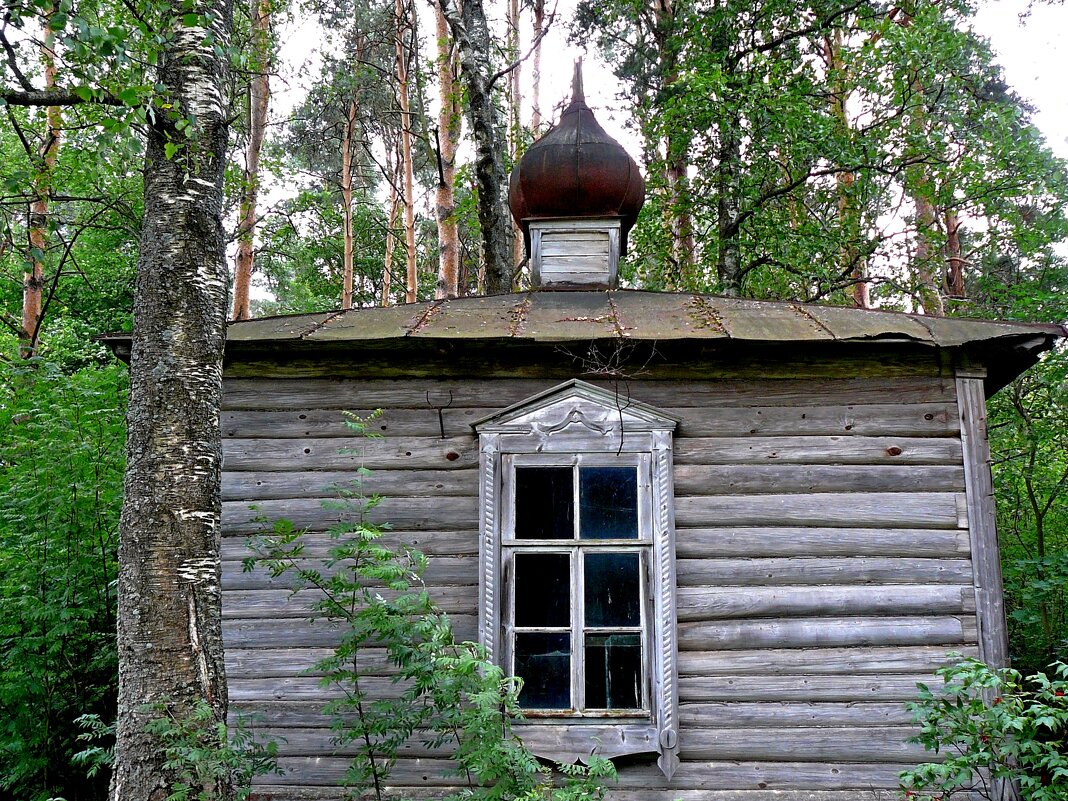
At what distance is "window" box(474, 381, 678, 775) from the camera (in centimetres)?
504

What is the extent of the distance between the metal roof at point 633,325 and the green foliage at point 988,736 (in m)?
1.97

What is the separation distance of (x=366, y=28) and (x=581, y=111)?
504 inches

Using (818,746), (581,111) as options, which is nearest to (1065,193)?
(581,111)

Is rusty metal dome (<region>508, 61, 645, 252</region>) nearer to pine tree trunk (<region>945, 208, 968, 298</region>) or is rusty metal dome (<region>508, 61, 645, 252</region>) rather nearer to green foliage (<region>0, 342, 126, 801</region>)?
green foliage (<region>0, 342, 126, 801</region>)

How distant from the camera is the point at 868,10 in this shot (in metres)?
12.6

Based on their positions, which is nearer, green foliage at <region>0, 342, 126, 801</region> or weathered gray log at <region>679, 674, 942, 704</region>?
weathered gray log at <region>679, 674, 942, 704</region>

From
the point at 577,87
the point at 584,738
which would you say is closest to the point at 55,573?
the point at 584,738

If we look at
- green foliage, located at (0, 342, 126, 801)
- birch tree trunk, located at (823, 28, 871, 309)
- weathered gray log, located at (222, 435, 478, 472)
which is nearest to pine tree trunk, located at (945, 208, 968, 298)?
birch tree trunk, located at (823, 28, 871, 309)

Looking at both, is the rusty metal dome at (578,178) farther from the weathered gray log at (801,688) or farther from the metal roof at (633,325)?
the weathered gray log at (801,688)

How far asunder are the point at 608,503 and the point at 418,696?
63.8 inches

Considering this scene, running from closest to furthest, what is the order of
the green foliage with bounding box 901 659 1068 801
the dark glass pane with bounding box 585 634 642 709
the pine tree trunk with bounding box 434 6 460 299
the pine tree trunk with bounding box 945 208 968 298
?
the green foliage with bounding box 901 659 1068 801 < the dark glass pane with bounding box 585 634 642 709 < the pine tree trunk with bounding box 434 6 460 299 < the pine tree trunk with bounding box 945 208 968 298

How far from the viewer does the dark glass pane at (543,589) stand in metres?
5.20

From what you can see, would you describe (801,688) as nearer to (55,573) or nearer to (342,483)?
(342,483)

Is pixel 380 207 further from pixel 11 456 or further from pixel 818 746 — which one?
pixel 818 746
